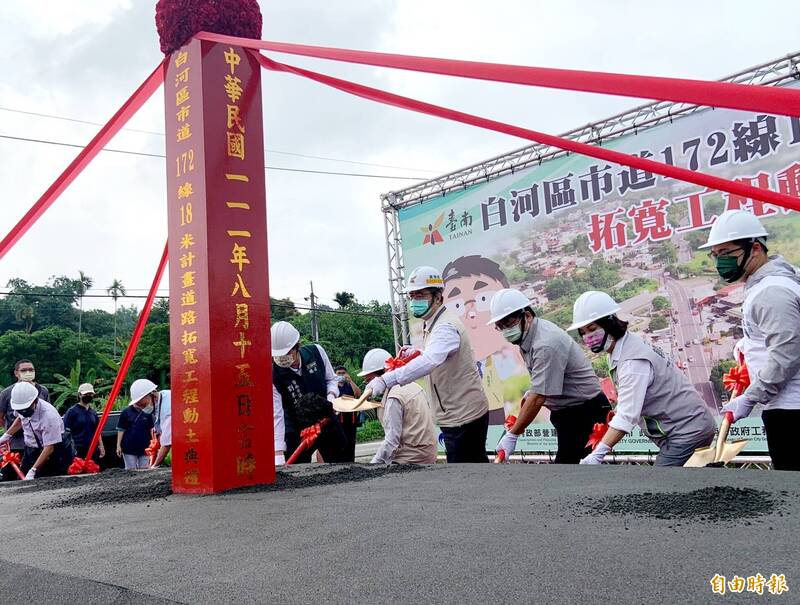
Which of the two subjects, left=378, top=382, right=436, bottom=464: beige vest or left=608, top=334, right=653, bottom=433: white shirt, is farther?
left=378, top=382, right=436, bottom=464: beige vest

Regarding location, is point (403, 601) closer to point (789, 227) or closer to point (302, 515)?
point (302, 515)

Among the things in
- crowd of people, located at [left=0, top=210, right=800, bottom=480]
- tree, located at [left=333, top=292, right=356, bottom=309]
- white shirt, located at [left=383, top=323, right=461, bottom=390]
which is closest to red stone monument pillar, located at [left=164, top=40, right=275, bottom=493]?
crowd of people, located at [left=0, top=210, right=800, bottom=480]

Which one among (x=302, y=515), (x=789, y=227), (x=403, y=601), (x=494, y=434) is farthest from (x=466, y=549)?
(x=494, y=434)

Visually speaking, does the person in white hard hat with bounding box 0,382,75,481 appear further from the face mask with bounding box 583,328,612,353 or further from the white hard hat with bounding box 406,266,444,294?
the face mask with bounding box 583,328,612,353

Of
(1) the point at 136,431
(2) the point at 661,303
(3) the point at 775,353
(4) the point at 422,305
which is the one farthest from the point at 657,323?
(1) the point at 136,431

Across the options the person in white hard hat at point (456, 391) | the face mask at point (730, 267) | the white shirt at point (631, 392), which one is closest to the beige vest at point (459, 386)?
the person in white hard hat at point (456, 391)

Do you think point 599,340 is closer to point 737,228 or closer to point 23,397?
point 737,228

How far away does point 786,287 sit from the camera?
2633 mm

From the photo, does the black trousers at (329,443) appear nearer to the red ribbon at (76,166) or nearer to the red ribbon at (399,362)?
the red ribbon at (399,362)

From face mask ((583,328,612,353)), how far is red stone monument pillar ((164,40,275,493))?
4.89 feet

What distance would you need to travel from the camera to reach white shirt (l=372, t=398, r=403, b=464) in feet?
12.6

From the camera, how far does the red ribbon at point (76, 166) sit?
348 cm

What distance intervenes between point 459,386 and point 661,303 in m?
2.80

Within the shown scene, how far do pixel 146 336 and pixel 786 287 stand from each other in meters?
29.8
